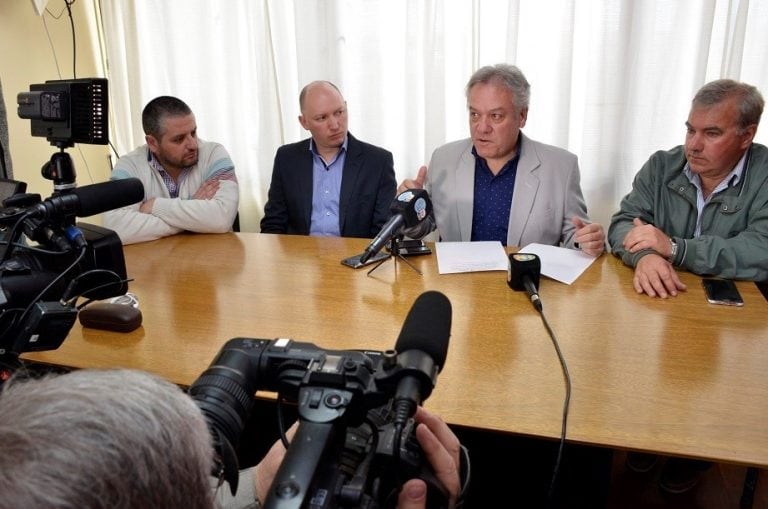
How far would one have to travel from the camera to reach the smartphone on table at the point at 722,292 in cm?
151

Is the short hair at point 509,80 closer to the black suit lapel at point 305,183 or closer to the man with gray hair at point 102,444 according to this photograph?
the black suit lapel at point 305,183

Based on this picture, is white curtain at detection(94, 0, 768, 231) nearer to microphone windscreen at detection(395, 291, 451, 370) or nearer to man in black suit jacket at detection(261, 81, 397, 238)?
man in black suit jacket at detection(261, 81, 397, 238)

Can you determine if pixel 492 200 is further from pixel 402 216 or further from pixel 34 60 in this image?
pixel 34 60

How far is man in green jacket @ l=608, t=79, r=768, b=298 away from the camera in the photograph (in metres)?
1.68

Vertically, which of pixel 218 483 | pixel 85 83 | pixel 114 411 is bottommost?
pixel 218 483

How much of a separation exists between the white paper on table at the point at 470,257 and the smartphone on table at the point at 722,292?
1.84 feet

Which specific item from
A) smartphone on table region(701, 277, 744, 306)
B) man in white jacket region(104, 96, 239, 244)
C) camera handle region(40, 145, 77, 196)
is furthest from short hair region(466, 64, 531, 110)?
camera handle region(40, 145, 77, 196)

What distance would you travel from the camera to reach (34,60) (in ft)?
10.2

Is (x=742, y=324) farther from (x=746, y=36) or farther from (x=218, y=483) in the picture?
(x=746, y=36)

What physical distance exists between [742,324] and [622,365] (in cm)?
41

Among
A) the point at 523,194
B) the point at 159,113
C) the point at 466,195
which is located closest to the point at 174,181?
the point at 159,113

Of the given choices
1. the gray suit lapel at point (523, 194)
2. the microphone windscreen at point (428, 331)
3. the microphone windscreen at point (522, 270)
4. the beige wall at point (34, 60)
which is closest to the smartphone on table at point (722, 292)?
the microphone windscreen at point (522, 270)

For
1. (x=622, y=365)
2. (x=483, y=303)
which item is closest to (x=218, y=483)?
(x=622, y=365)

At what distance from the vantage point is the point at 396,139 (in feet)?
10.1
